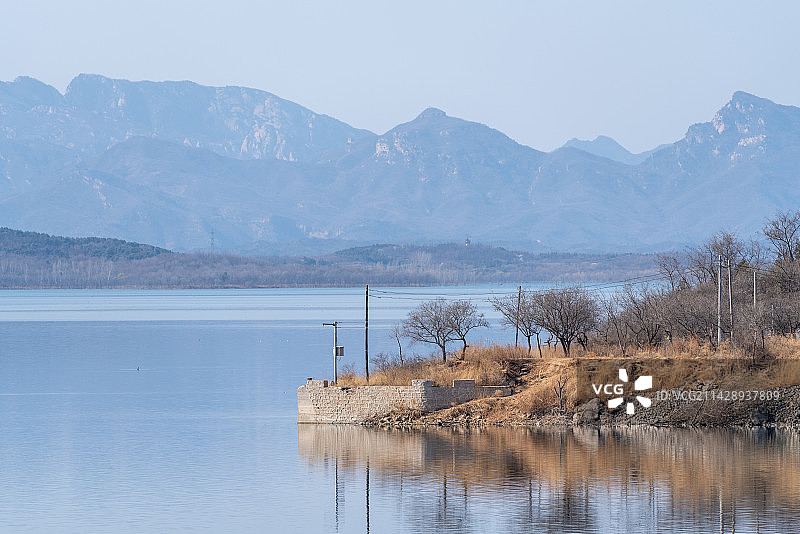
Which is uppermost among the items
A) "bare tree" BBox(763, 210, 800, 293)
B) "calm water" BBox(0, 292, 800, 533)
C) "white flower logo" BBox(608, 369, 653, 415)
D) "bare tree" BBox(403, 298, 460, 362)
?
"bare tree" BBox(763, 210, 800, 293)

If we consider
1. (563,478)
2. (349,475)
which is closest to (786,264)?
(563,478)

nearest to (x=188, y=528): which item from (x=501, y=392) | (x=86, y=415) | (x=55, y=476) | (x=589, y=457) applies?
(x=55, y=476)

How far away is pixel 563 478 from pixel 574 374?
1003 cm

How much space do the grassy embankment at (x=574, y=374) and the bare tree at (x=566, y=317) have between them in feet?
16.9

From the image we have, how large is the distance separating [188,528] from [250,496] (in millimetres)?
4329

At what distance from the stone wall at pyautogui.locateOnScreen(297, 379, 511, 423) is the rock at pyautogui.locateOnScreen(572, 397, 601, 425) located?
Result: 2.65 meters

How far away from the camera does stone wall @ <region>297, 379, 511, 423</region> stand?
42844 millimetres

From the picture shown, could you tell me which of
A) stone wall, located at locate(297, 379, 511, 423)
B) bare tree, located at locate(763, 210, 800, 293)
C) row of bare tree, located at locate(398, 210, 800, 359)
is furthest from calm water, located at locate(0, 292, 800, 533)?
bare tree, located at locate(763, 210, 800, 293)

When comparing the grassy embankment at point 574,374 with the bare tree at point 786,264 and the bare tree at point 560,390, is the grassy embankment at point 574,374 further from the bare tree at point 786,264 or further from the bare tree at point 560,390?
the bare tree at point 786,264

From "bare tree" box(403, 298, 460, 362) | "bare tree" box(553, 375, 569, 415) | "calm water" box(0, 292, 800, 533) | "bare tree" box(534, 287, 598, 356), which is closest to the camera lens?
"calm water" box(0, 292, 800, 533)

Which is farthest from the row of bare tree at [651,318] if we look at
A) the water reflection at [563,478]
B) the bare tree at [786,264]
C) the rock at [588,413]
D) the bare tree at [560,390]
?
the water reflection at [563,478]

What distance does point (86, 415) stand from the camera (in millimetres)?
55562

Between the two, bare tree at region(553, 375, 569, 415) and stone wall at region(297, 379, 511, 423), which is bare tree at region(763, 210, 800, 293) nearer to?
bare tree at region(553, 375, 569, 415)

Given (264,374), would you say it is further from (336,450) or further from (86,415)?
(336,450)
